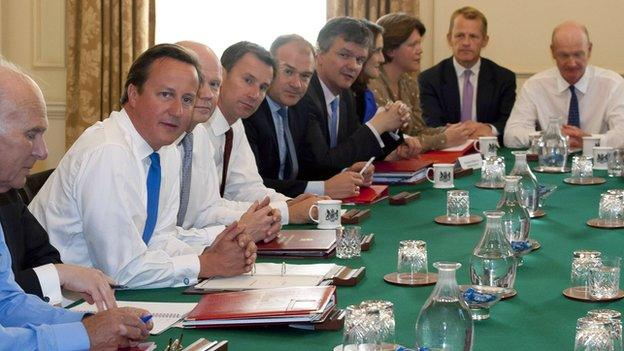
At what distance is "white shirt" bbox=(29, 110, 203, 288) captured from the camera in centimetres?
265

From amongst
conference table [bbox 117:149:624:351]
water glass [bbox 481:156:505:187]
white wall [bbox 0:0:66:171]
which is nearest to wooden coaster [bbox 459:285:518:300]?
conference table [bbox 117:149:624:351]

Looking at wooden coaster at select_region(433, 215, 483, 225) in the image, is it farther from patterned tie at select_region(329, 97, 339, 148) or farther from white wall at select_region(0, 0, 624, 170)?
white wall at select_region(0, 0, 624, 170)

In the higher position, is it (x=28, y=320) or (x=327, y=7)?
(x=327, y=7)

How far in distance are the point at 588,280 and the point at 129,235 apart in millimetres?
1191

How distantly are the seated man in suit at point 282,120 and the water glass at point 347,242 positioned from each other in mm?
1268

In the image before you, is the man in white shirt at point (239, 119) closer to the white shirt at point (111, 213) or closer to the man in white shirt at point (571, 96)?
the white shirt at point (111, 213)

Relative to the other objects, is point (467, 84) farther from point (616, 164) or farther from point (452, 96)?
point (616, 164)

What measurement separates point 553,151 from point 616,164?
1.01 feet

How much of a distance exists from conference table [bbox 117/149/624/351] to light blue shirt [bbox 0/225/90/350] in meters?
0.18

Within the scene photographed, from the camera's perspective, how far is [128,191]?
2.79m

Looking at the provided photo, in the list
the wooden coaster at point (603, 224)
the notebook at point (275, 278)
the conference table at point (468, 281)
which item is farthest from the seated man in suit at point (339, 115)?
the notebook at point (275, 278)

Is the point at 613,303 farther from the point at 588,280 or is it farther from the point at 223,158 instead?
the point at 223,158

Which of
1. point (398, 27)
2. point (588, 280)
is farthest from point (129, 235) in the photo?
point (398, 27)

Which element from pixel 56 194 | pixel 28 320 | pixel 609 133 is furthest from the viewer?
pixel 609 133
